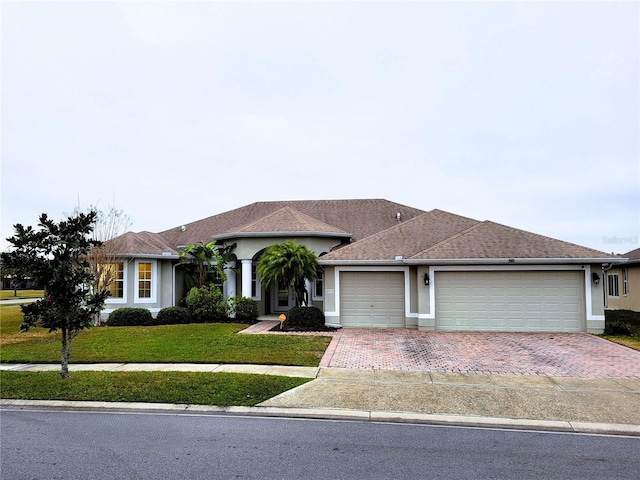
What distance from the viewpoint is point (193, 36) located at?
12953 millimetres

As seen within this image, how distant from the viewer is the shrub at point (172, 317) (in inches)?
667

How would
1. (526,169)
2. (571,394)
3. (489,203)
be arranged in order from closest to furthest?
(571,394)
(526,169)
(489,203)

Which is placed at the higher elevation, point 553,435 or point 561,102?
point 561,102

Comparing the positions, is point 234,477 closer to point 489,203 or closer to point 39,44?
point 39,44

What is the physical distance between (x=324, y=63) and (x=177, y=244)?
38.6 ft

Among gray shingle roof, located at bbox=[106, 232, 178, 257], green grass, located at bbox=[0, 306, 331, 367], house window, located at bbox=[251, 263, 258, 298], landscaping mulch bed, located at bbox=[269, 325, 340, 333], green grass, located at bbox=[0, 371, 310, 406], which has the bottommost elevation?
landscaping mulch bed, located at bbox=[269, 325, 340, 333]

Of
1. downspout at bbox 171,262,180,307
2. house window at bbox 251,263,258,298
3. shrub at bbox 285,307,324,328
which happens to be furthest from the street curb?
house window at bbox 251,263,258,298

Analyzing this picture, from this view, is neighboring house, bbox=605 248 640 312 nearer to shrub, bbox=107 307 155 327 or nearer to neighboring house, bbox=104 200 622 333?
neighboring house, bbox=104 200 622 333

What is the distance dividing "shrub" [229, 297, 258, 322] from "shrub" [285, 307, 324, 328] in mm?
2252

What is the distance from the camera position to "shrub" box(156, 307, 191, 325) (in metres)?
16.9

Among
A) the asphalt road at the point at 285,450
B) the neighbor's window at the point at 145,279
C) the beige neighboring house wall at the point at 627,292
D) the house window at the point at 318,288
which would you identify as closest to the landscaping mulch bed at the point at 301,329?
the house window at the point at 318,288

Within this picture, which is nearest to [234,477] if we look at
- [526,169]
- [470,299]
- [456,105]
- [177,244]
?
[470,299]

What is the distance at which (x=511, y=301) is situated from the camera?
575 inches

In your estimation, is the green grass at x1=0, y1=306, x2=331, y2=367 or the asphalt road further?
the green grass at x1=0, y1=306, x2=331, y2=367
